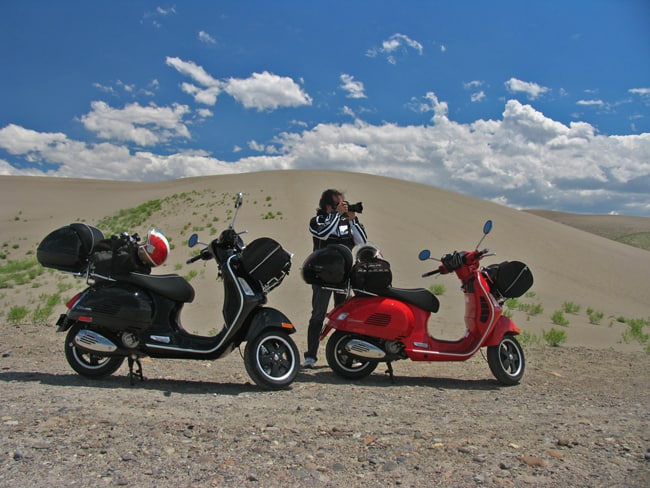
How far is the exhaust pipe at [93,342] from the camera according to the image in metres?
5.39

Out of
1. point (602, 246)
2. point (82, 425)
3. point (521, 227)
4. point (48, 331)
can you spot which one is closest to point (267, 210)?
point (521, 227)

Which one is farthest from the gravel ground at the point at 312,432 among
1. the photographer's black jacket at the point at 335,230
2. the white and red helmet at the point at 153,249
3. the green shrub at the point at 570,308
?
the green shrub at the point at 570,308

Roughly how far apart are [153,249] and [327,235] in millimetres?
2088

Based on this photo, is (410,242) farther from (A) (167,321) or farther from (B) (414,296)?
(A) (167,321)

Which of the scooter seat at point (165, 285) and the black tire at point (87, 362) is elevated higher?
the scooter seat at point (165, 285)

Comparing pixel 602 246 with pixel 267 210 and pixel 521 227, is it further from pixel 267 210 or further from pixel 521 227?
pixel 267 210

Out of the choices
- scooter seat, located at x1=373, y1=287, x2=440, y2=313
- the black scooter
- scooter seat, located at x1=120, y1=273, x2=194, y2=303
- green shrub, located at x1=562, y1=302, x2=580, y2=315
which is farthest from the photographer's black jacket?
green shrub, located at x1=562, y1=302, x2=580, y2=315

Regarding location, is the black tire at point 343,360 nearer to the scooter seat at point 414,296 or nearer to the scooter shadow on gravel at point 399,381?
the scooter shadow on gravel at point 399,381

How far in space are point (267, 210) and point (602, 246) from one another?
20059 mm

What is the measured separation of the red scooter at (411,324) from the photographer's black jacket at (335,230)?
0.50 metres

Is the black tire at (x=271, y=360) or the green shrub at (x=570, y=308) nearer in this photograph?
the black tire at (x=271, y=360)

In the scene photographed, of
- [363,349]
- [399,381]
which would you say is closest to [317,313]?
[363,349]

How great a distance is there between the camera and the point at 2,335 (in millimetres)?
8195

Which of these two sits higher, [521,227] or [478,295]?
[521,227]
